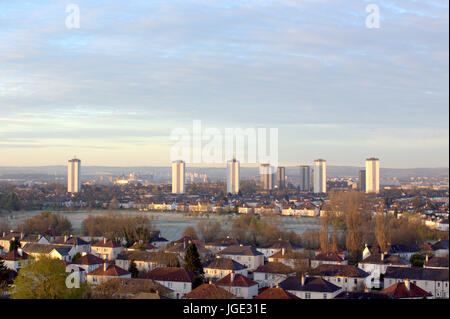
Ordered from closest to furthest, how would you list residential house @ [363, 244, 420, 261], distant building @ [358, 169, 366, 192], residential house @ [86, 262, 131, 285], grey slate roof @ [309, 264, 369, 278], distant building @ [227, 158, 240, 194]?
residential house @ [86, 262, 131, 285], grey slate roof @ [309, 264, 369, 278], residential house @ [363, 244, 420, 261], distant building @ [358, 169, 366, 192], distant building @ [227, 158, 240, 194]

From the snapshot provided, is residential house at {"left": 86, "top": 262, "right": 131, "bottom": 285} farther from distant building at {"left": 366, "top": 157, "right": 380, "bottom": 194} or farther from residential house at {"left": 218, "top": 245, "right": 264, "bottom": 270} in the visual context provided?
distant building at {"left": 366, "top": 157, "right": 380, "bottom": 194}

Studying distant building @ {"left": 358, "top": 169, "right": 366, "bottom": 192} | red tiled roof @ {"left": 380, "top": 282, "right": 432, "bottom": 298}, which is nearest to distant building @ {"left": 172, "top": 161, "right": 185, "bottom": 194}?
distant building @ {"left": 358, "top": 169, "right": 366, "bottom": 192}

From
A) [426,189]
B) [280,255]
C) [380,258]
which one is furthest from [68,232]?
[426,189]

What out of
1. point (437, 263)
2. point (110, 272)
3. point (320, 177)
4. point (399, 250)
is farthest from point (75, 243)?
point (320, 177)

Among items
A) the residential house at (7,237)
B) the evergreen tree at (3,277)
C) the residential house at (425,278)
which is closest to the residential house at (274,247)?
the residential house at (425,278)

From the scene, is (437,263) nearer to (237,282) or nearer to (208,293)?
(237,282)

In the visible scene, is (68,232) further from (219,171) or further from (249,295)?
(219,171)
